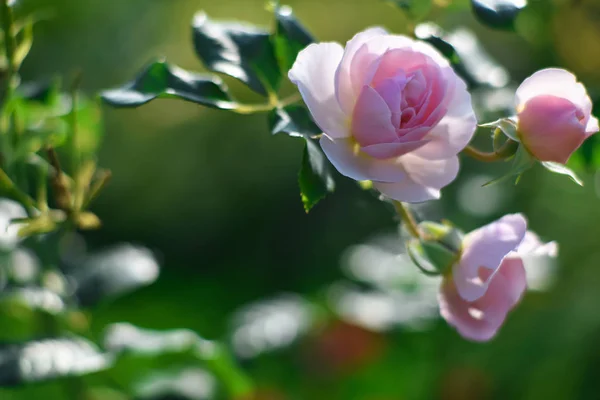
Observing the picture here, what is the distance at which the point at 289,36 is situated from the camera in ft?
1.99

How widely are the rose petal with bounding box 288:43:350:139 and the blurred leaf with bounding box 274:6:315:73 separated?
12 centimetres

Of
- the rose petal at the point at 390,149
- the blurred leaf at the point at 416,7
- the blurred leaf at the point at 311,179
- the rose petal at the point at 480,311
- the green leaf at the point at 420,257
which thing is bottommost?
the rose petal at the point at 480,311

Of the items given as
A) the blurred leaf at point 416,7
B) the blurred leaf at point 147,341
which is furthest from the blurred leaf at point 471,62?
the blurred leaf at point 147,341

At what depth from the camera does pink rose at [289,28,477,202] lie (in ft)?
1.54

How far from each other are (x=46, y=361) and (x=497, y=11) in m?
0.53

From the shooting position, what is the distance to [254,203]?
8.84 ft

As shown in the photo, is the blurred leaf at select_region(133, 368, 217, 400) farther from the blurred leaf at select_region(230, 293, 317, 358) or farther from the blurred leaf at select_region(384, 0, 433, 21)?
the blurred leaf at select_region(384, 0, 433, 21)

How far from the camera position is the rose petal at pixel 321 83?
472 mm

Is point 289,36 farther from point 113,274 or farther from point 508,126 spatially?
point 113,274

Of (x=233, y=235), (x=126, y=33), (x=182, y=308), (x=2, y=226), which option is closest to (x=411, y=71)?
(x=2, y=226)

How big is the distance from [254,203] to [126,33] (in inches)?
42.4

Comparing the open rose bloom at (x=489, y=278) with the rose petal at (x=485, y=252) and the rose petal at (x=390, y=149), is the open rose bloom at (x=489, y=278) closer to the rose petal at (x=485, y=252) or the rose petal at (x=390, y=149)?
the rose petal at (x=485, y=252)

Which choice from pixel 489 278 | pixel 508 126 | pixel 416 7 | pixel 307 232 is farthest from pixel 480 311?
pixel 307 232

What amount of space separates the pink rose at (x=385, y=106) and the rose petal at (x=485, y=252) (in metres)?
0.06
